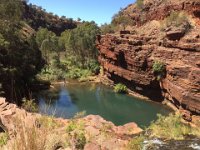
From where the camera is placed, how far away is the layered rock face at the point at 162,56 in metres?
26.2

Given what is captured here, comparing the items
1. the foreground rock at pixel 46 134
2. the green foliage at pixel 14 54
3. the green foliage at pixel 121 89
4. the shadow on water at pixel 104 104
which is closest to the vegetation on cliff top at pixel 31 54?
the green foliage at pixel 14 54

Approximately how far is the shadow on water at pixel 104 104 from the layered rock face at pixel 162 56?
2.10 meters

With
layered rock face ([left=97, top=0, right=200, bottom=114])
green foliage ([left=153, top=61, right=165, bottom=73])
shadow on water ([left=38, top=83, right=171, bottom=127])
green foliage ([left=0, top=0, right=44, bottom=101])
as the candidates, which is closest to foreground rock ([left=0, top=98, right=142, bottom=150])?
shadow on water ([left=38, top=83, right=171, bottom=127])

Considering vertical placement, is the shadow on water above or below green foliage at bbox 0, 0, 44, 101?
below

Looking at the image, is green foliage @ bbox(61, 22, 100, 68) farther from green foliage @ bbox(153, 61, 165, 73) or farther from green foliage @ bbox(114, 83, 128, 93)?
green foliage @ bbox(153, 61, 165, 73)

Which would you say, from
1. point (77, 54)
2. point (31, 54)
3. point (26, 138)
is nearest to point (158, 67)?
point (31, 54)

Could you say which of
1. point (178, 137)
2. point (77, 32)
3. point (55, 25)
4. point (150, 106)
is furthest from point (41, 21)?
point (178, 137)

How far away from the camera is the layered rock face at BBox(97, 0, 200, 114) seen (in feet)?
86.0

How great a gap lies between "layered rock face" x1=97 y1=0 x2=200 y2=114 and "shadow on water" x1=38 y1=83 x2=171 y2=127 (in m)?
2.10

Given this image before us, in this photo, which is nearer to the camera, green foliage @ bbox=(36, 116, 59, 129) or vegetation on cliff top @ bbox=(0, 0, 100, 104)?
green foliage @ bbox=(36, 116, 59, 129)

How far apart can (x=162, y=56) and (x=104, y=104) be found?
768 centimetres

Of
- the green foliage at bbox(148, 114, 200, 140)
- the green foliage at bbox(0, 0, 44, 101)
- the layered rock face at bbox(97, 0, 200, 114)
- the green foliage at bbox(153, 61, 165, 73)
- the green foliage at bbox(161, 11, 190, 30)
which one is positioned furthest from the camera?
the green foliage at bbox(161, 11, 190, 30)

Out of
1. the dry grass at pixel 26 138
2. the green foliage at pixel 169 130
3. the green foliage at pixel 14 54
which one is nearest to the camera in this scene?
the dry grass at pixel 26 138

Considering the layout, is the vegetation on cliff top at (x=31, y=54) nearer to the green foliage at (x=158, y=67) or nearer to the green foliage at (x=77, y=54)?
the green foliage at (x=77, y=54)
